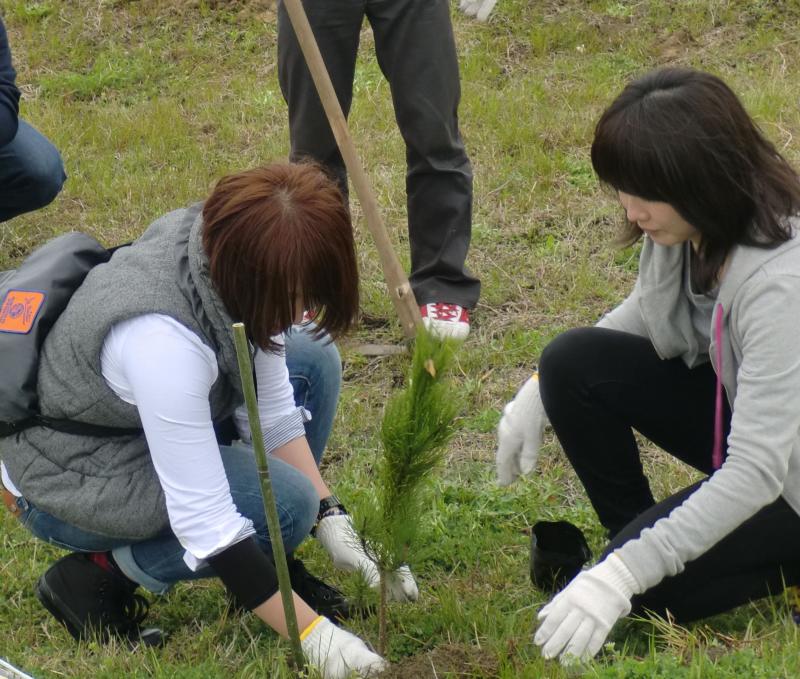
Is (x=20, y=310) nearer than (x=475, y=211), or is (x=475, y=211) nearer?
(x=20, y=310)

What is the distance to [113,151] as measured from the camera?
5.86 metres

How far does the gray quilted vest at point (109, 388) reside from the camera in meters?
2.26

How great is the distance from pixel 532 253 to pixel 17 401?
8.68ft

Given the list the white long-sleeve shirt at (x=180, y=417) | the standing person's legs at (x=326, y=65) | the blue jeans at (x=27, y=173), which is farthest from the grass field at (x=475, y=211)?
the standing person's legs at (x=326, y=65)

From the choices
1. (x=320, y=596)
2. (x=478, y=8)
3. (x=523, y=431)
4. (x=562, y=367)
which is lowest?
(x=320, y=596)

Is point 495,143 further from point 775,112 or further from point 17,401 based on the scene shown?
point 17,401

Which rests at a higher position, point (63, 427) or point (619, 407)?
point (63, 427)

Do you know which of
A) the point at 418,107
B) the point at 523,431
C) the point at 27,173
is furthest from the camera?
the point at 27,173

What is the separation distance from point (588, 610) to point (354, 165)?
1.52m

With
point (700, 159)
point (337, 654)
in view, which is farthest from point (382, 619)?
point (700, 159)

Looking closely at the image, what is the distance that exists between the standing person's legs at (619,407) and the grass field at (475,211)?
254 millimetres

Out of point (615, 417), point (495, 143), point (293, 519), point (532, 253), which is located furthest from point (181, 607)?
point (495, 143)

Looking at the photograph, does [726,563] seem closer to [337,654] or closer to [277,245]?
[337,654]

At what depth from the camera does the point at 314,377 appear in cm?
297
